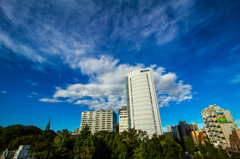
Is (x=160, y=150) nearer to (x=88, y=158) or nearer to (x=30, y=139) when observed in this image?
(x=88, y=158)

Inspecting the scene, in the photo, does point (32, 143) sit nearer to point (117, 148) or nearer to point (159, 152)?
point (117, 148)

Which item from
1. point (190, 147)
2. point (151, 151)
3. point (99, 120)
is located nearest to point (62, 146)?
point (151, 151)

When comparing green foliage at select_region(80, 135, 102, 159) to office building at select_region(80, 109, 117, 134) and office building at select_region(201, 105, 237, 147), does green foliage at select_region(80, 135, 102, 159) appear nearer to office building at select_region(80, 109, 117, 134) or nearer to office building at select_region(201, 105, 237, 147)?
office building at select_region(201, 105, 237, 147)

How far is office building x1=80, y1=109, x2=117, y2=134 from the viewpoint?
12406 centimetres

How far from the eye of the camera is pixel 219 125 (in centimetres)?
6353

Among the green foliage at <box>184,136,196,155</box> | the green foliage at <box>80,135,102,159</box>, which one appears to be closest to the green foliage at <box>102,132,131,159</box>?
the green foliage at <box>80,135,102,159</box>

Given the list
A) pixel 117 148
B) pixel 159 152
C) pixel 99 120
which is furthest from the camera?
pixel 99 120

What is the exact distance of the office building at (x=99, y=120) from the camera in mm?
124062

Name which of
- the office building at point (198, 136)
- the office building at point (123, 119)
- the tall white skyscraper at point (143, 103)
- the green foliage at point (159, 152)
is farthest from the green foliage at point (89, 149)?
the office building at point (123, 119)

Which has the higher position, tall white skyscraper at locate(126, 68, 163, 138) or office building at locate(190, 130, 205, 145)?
tall white skyscraper at locate(126, 68, 163, 138)

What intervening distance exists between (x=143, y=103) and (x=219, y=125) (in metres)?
43.4

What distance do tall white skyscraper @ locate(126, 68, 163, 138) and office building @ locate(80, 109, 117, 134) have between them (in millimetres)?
53577

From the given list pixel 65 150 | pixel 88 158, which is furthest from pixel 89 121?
pixel 88 158

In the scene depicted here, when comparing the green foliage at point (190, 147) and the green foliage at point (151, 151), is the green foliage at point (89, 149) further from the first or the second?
the green foliage at point (190, 147)
